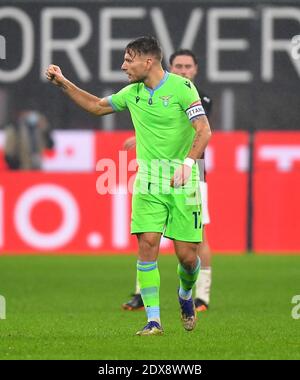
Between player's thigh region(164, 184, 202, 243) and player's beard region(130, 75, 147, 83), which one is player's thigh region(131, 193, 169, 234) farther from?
player's beard region(130, 75, 147, 83)

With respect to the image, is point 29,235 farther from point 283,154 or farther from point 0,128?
point 283,154

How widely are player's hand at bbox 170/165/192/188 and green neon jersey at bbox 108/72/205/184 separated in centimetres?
35

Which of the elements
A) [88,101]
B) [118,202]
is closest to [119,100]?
[88,101]

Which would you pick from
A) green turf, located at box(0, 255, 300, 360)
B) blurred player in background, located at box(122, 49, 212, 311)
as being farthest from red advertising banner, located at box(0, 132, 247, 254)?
blurred player in background, located at box(122, 49, 212, 311)

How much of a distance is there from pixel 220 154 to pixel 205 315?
8.10m

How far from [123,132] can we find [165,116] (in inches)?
386

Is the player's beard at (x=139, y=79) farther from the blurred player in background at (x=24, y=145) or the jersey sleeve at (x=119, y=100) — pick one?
the blurred player in background at (x=24, y=145)

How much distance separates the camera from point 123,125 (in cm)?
1928

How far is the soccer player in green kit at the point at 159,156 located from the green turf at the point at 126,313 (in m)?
0.50

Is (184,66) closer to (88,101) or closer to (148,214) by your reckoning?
(88,101)

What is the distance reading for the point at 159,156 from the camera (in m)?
9.51
